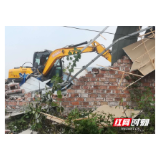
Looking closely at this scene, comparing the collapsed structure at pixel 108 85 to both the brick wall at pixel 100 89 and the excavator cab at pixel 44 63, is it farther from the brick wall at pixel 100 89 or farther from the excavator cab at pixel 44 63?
the excavator cab at pixel 44 63

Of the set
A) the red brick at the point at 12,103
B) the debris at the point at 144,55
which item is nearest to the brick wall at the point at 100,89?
the debris at the point at 144,55

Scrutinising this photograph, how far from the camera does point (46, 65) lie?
14.5 feet

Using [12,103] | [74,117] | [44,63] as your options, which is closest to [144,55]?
[74,117]

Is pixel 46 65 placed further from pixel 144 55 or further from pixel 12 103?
pixel 144 55

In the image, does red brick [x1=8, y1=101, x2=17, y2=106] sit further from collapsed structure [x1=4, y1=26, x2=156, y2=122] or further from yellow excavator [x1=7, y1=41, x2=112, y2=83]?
yellow excavator [x1=7, y1=41, x2=112, y2=83]

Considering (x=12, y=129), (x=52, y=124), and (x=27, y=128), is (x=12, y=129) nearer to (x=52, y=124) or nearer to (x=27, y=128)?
(x=27, y=128)

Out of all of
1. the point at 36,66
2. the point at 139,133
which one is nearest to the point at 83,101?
the point at 139,133

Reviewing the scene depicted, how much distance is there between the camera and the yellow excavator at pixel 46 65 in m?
3.71

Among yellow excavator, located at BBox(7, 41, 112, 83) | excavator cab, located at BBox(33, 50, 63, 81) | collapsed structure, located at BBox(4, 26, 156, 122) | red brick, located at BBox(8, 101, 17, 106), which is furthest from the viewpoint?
excavator cab, located at BBox(33, 50, 63, 81)

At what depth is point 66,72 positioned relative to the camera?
3.66 metres

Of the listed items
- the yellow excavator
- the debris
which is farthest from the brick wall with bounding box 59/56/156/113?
the yellow excavator

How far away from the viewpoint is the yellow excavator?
3.71 metres

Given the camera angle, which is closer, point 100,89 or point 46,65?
point 100,89

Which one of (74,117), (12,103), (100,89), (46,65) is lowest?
(74,117)
